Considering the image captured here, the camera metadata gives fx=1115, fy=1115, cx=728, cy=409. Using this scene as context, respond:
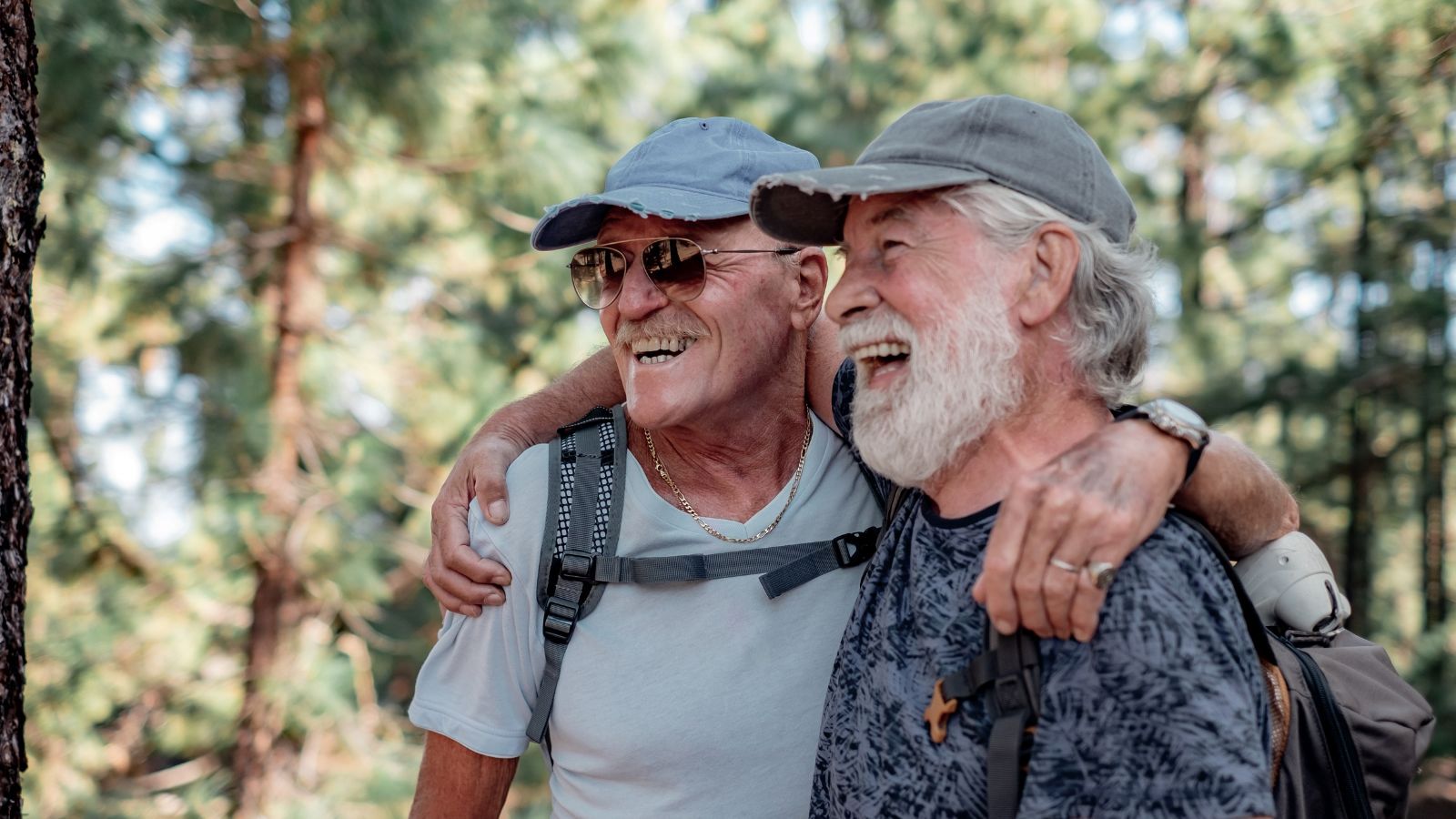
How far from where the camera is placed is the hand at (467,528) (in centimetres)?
189

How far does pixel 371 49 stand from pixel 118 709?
415 centimetres

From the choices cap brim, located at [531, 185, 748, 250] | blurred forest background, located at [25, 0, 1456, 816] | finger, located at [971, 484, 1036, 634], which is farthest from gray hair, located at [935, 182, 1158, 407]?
blurred forest background, located at [25, 0, 1456, 816]

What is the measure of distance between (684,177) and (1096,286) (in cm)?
84

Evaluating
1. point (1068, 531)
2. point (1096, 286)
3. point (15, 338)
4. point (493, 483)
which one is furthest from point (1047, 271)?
point (15, 338)

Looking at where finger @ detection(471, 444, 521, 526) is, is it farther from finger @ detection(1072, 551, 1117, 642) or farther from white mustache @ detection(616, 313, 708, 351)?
finger @ detection(1072, 551, 1117, 642)

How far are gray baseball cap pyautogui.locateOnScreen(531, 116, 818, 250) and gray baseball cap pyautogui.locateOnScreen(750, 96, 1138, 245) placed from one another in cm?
44

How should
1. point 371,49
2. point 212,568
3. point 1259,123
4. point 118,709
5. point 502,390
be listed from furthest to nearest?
1. point 1259,123
2. point 502,390
3. point 118,709
4. point 212,568
5. point 371,49

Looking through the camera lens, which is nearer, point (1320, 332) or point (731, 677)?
point (731, 677)

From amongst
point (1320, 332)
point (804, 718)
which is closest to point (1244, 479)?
point (804, 718)

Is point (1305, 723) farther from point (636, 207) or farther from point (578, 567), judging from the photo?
point (636, 207)

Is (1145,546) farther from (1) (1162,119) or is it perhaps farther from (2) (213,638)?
(1) (1162,119)

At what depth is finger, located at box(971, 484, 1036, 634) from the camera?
1279mm

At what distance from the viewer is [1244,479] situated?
5.06 feet

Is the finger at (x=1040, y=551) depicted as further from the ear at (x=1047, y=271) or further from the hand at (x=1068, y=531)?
the ear at (x=1047, y=271)
